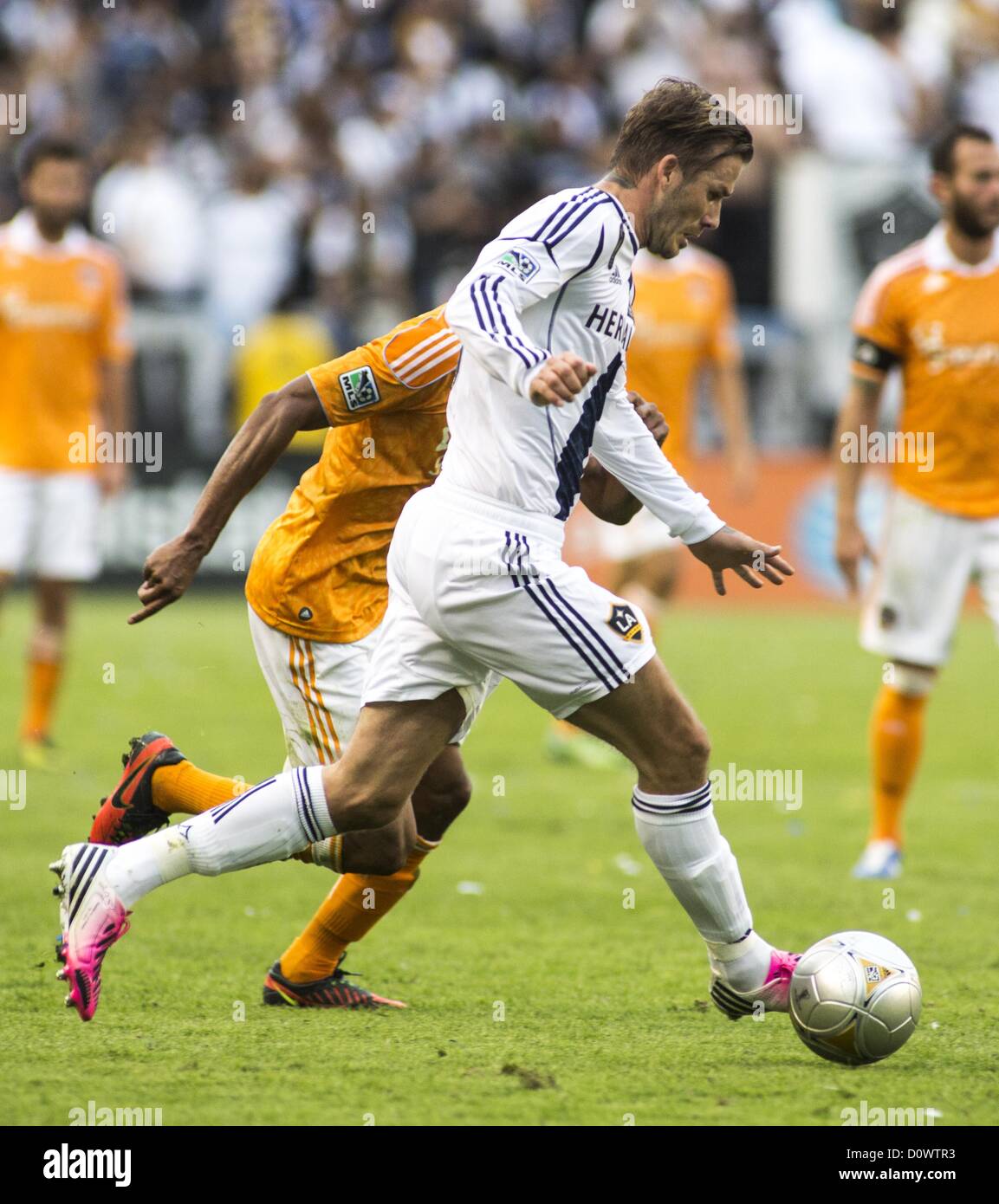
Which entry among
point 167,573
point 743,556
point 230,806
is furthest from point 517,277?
point 230,806

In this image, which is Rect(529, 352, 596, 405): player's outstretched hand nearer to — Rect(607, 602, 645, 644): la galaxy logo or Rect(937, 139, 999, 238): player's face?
Rect(607, 602, 645, 644): la galaxy logo

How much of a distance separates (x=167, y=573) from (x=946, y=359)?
12.1 ft

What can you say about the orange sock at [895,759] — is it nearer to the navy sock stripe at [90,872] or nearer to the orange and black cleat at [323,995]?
the orange and black cleat at [323,995]

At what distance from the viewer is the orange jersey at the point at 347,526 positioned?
4.97 m

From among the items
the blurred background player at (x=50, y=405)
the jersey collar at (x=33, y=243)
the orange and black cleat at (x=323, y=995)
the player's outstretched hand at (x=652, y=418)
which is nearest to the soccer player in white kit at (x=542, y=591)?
the player's outstretched hand at (x=652, y=418)

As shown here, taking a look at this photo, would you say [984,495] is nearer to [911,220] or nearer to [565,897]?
[565,897]

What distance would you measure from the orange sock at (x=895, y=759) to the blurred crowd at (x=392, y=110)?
9000 millimetres

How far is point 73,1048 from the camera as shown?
14.7 feet

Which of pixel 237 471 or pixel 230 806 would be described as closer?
pixel 230 806

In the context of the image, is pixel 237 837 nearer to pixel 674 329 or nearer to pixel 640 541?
pixel 640 541

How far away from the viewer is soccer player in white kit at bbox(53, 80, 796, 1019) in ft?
13.8

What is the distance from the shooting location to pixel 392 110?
674 inches

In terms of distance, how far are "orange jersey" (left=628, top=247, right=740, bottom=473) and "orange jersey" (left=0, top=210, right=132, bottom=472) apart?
277cm

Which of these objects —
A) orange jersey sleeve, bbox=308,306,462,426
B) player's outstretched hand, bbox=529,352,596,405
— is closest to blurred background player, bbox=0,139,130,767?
orange jersey sleeve, bbox=308,306,462,426
